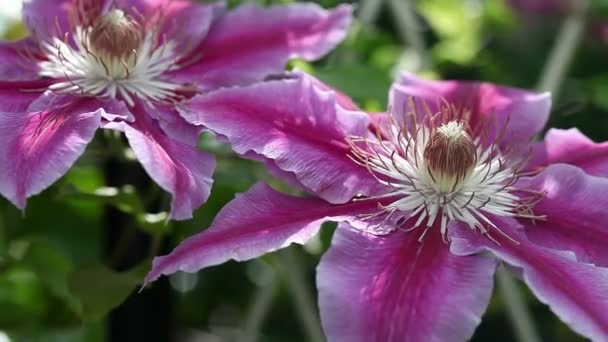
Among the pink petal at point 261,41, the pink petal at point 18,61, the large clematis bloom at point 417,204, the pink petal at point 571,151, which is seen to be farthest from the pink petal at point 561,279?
the pink petal at point 18,61

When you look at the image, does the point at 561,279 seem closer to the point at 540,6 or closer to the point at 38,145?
the point at 38,145

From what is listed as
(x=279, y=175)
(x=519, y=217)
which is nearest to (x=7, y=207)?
(x=279, y=175)

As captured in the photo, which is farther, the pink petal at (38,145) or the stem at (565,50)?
the stem at (565,50)

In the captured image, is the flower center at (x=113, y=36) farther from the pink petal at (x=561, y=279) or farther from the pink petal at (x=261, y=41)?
the pink petal at (x=561, y=279)

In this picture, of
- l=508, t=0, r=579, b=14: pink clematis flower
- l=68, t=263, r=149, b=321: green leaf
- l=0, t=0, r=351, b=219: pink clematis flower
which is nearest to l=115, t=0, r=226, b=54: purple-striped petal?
l=0, t=0, r=351, b=219: pink clematis flower

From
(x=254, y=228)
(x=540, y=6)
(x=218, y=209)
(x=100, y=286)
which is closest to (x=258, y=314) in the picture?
(x=218, y=209)
